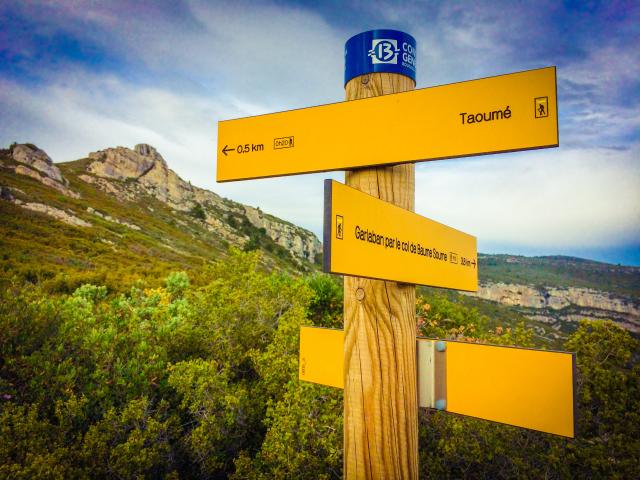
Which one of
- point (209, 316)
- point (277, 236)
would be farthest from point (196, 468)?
point (277, 236)

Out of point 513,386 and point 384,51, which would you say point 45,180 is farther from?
point 513,386

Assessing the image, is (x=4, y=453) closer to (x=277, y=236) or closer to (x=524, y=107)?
(x=524, y=107)

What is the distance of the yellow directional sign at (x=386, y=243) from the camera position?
1.27 meters

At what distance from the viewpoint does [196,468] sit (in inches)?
205

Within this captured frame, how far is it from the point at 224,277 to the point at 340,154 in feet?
20.0

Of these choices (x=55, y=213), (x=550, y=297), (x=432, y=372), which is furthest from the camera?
(x=55, y=213)

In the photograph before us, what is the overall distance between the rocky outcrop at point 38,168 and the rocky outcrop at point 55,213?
12.7 meters

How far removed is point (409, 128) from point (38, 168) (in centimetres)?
5862

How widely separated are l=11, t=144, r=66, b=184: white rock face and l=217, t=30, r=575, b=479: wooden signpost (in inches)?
2250

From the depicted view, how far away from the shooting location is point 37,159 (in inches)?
2025

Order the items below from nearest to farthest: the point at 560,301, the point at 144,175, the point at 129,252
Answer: the point at 560,301, the point at 129,252, the point at 144,175

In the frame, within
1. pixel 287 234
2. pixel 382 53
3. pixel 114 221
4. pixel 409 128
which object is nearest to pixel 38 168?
pixel 114 221

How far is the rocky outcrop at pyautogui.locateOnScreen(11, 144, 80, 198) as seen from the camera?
152ft

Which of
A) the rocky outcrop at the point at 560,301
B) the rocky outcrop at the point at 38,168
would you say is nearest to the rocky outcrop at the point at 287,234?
the rocky outcrop at the point at 38,168
